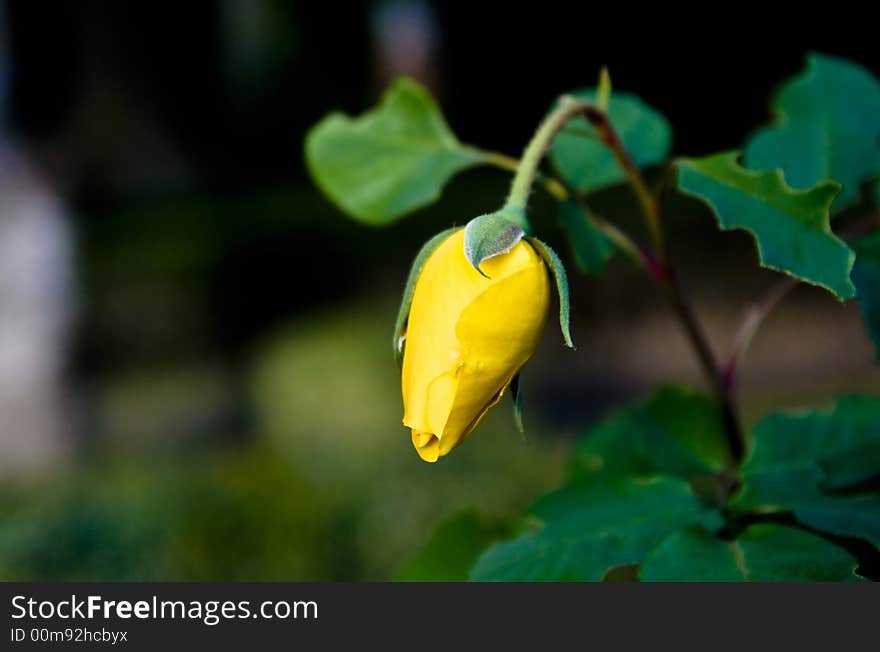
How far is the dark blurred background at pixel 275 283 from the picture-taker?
2.78 metres

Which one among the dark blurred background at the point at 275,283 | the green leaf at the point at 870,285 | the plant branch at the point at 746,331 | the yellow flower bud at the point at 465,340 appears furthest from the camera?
the dark blurred background at the point at 275,283

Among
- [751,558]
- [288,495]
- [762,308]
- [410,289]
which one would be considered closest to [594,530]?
[751,558]

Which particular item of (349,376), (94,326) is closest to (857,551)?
(349,376)

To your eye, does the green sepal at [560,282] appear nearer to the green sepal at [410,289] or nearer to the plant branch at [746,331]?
the green sepal at [410,289]

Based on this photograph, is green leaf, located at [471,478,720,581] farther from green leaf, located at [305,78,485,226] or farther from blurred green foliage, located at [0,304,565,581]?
blurred green foliage, located at [0,304,565,581]

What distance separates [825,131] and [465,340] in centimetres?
43

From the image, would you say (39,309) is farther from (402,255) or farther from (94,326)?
(402,255)

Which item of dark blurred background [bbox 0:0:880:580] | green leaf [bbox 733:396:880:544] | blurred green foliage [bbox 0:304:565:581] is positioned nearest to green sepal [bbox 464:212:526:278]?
green leaf [bbox 733:396:880:544]

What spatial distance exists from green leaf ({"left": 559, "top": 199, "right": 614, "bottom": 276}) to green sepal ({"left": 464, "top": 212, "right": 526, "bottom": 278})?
0.16 metres

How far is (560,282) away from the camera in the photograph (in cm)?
52

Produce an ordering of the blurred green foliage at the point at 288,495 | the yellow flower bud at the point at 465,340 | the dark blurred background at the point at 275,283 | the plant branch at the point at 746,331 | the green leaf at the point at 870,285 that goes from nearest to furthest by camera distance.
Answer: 1. the yellow flower bud at the point at 465,340
2. the green leaf at the point at 870,285
3. the plant branch at the point at 746,331
4. the blurred green foliage at the point at 288,495
5. the dark blurred background at the point at 275,283

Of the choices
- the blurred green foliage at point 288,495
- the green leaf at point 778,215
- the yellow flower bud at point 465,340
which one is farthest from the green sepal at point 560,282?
the blurred green foliage at point 288,495

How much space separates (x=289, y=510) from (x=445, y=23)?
3520 mm

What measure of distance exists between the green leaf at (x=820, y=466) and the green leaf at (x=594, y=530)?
0.05 meters
